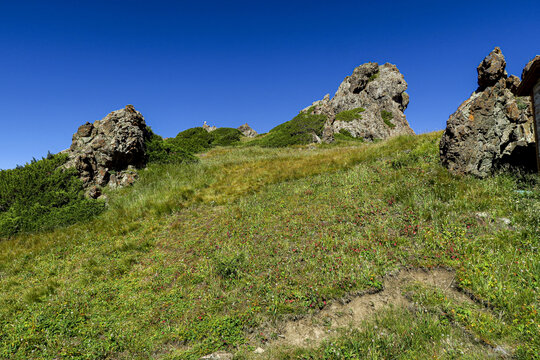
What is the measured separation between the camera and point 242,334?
5.15 meters

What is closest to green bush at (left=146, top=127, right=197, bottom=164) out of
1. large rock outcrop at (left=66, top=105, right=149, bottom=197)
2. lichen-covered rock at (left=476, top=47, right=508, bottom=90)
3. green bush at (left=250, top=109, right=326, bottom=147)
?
large rock outcrop at (left=66, top=105, right=149, bottom=197)

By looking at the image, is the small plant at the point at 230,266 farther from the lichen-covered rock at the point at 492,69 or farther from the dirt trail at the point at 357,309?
the lichen-covered rock at the point at 492,69

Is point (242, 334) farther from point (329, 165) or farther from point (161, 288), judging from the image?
point (329, 165)

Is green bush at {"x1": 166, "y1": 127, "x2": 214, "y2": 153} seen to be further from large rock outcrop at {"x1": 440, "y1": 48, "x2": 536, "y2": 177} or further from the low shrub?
large rock outcrop at {"x1": 440, "y1": 48, "x2": 536, "y2": 177}

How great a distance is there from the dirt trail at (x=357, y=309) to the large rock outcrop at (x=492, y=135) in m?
7.47

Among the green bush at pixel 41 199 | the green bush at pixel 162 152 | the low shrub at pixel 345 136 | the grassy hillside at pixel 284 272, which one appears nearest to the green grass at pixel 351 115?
the low shrub at pixel 345 136

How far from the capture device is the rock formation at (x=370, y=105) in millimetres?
50688

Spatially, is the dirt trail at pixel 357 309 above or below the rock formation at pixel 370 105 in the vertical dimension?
below

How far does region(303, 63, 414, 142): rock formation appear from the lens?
166ft

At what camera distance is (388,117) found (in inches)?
2224

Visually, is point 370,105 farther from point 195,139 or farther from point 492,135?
point 492,135

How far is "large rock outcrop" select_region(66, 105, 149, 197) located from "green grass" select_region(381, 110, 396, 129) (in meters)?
53.8

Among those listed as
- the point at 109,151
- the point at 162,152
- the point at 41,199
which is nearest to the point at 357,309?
the point at 41,199

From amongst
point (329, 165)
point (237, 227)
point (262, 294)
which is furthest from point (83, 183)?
point (329, 165)
